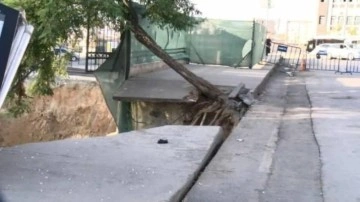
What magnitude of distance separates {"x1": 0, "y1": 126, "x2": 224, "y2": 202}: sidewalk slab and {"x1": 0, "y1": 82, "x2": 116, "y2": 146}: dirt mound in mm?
7467

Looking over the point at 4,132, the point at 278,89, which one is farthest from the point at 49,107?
the point at 278,89

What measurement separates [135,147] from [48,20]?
4.35m

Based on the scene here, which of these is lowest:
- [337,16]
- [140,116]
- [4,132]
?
[4,132]

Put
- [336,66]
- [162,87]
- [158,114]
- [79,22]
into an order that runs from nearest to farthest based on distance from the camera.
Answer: [79,22]
[158,114]
[162,87]
[336,66]

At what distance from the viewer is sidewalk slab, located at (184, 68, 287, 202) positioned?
5141 mm

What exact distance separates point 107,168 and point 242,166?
5.54 feet

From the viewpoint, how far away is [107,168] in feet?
18.5

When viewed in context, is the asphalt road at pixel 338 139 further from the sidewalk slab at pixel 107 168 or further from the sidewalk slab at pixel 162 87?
the sidewalk slab at pixel 162 87

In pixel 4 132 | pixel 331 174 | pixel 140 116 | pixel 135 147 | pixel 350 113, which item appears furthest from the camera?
pixel 4 132

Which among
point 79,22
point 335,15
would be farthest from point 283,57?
point 335,15

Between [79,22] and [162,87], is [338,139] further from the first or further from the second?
[162,87]

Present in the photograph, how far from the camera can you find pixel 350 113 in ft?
36.6

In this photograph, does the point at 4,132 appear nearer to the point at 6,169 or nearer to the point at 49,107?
the point at 49,107

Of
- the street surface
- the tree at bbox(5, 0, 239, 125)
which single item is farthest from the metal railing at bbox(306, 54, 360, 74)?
the street surface
